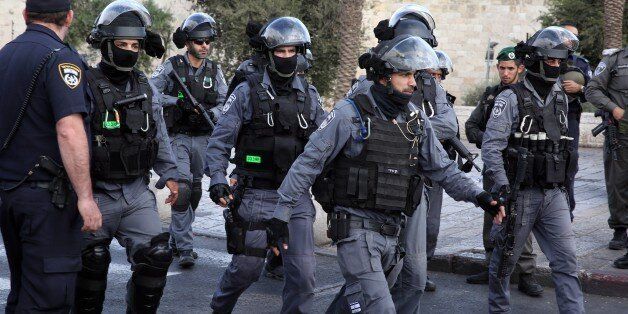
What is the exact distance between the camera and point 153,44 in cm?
639

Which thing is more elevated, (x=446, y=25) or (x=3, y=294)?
(x=446, y=25)

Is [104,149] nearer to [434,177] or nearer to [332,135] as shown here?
[332,135]

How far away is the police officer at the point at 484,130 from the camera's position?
26.5 feet

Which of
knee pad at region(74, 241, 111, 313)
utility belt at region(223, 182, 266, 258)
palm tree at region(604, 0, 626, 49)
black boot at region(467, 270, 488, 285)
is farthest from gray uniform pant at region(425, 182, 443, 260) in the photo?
palm tree at region(604, 0, 626, 49)

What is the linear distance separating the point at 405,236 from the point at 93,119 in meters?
1.96

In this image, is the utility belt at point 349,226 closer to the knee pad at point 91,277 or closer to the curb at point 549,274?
the knee pad at point 91,277

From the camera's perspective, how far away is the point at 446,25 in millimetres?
33875

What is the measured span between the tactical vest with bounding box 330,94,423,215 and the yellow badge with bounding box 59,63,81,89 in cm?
150

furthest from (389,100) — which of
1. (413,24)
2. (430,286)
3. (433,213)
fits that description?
(430,286)

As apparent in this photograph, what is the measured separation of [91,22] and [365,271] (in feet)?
64.9

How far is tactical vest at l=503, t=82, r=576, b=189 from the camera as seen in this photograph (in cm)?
669

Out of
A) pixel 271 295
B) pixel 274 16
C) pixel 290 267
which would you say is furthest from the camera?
pixel 274 16

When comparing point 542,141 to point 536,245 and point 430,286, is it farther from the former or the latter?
point 536,245

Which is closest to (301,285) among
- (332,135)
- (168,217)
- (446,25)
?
(332,135)
